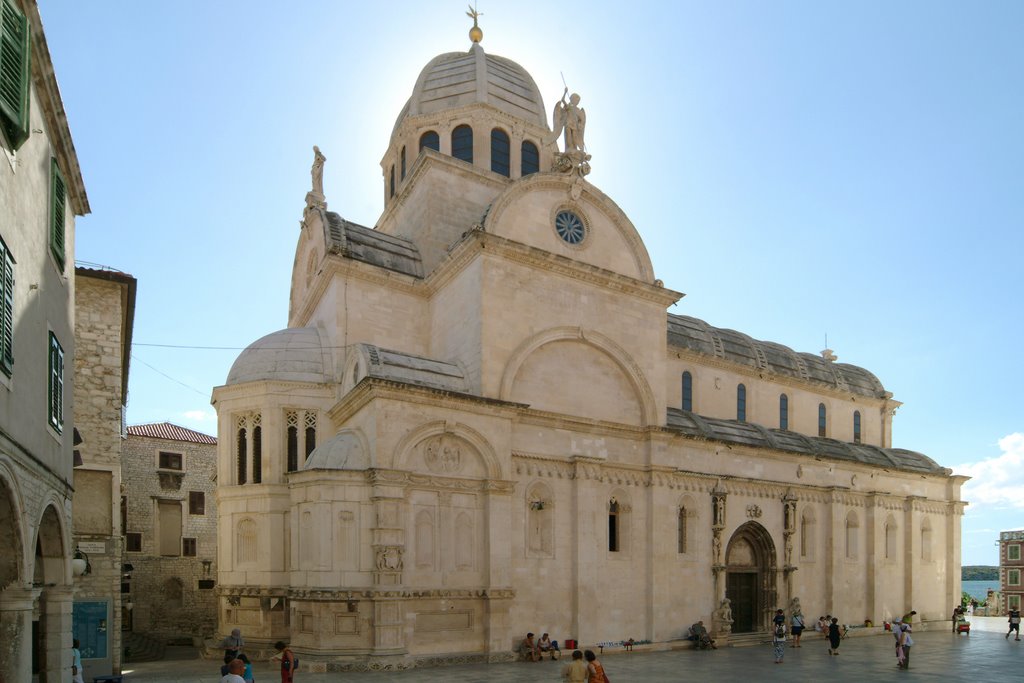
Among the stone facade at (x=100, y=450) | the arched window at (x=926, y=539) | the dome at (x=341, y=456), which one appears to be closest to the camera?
the stone facade at (x=100, y=450)

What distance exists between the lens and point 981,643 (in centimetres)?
2769

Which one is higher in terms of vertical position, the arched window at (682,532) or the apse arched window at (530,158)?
the apse arched window at (530,158)

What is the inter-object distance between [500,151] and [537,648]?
694 inches

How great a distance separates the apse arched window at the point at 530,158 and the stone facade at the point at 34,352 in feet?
60.1

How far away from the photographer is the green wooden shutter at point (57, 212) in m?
12.0

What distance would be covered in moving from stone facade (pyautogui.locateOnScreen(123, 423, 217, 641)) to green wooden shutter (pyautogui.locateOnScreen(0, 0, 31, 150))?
27949 mm

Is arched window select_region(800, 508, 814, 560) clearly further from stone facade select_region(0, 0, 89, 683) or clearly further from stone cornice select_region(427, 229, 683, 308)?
stone facade select_region(0, 0, 89, 683)

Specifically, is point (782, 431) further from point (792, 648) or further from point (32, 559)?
point (32, 559)

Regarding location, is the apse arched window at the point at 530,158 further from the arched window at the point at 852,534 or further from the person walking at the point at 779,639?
the arched window at the point at 852,534

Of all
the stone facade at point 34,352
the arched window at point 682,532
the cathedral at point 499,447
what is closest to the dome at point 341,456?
the cathedral at point 499,447

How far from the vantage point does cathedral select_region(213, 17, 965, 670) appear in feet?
64.2

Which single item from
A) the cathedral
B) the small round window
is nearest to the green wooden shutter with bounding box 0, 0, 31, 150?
the cathedral

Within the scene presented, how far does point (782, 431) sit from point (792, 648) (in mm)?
9429

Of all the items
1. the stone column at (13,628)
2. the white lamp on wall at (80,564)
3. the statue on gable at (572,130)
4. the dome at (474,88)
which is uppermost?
the dome at (474,88)
